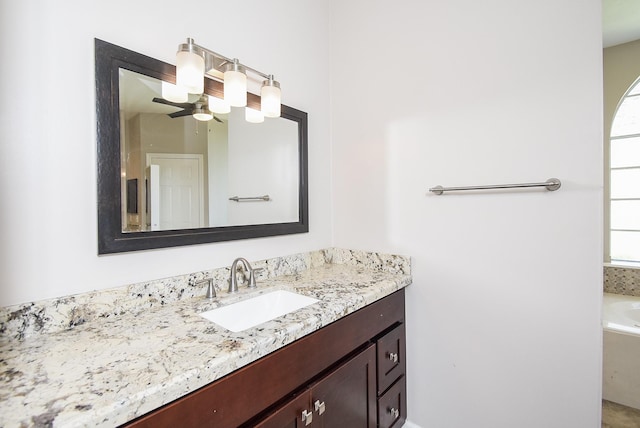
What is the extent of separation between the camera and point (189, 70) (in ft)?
3.42

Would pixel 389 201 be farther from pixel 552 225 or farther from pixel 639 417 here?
pixel 639 417

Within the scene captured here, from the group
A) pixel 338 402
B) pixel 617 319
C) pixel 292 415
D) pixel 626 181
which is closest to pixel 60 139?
pixel 292 415

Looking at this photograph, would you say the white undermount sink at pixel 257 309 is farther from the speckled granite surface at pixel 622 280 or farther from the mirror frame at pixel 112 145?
the speckled granite surface at pixel 622 280

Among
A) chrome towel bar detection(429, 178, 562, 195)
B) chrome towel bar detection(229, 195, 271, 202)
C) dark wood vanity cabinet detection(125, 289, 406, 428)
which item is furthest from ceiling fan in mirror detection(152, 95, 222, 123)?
chrome towel bar detection(429, 178, 562, 195)

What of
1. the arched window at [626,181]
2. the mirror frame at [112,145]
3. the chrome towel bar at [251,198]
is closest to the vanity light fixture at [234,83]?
the mirror frame at [112,145]

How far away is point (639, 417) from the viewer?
164 cm

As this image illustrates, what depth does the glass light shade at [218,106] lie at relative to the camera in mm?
1241

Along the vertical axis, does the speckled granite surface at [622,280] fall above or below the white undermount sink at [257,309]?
below

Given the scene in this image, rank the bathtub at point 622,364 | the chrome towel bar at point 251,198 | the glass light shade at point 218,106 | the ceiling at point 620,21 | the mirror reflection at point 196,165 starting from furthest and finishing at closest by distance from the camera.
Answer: the ceiling at point 620,21 < the bathtub at point 622,364 < the chrome towel bar at point 251,198 < the glass light shade at point 218,106 < the mirror reflection at point 196,165

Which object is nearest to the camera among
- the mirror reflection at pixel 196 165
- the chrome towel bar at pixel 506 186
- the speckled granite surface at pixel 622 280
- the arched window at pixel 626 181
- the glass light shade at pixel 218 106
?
the mirror reflection at pixel 196 165

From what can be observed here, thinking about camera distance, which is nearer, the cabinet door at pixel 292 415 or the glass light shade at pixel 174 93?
the cabinet door at pixel 292 415

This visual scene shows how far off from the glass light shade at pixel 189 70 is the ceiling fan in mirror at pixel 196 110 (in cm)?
10

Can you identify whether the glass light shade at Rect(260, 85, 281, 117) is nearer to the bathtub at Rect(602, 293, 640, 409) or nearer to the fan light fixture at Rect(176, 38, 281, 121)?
the fan light fixture at Rect(176, 38, 281, 121)

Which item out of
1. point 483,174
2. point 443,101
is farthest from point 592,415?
point 443,101
